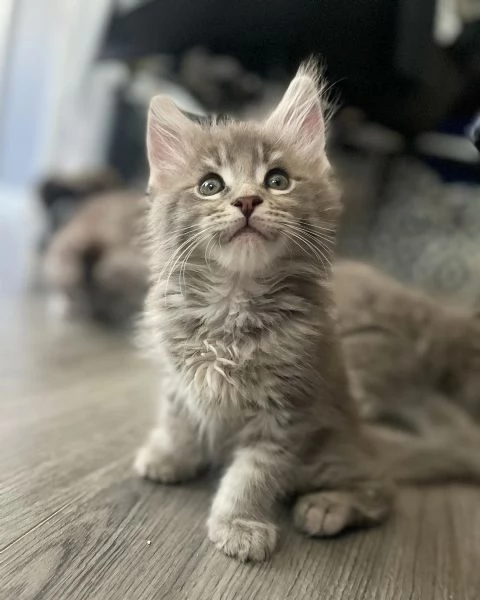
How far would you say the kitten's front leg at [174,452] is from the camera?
102cm

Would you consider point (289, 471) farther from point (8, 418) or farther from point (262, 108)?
point (262, 108)

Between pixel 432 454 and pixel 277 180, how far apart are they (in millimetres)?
649

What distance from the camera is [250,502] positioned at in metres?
0.88

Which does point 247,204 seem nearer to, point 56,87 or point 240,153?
point 240,153

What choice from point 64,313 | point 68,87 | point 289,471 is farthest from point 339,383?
point 68,87

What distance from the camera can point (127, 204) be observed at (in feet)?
7.47

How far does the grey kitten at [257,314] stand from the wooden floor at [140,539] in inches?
1.8

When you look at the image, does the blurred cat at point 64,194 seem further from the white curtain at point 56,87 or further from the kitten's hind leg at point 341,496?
the kitten's hind leg at point 341,496

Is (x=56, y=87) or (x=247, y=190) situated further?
(x=56, y=87)

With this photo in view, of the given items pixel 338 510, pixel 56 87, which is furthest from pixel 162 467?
pixel 56 87

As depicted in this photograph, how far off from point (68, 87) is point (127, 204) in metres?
1.02

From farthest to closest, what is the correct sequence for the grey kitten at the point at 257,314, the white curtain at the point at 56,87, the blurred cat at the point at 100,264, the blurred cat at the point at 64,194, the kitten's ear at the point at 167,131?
Answer: 1. the white curtain at the point at 56,87
2. the blurred cat at the point at 64,194
3. the blurred cat at the point at 100,264
4. the kitten's ear at the point at 167,131
5. the grey kitten at the point at 257,314

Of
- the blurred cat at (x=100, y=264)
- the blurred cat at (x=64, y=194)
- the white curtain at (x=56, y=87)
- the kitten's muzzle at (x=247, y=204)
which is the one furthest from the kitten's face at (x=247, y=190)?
the white curtain at (x=56, y=87)

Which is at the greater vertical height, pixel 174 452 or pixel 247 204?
pixel 247 204
